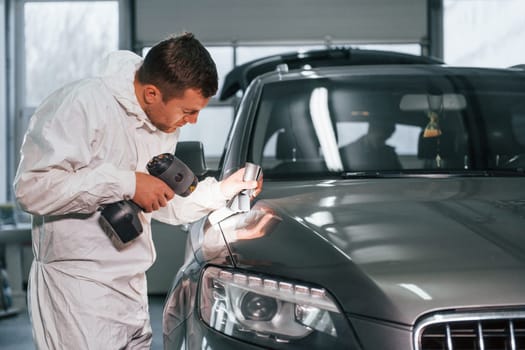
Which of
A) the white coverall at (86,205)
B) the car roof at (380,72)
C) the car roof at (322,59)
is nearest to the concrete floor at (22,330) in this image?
the car roof at (322,59)

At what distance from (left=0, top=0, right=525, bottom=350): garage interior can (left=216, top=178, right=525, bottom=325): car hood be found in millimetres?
9133

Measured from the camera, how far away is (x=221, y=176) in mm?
2748

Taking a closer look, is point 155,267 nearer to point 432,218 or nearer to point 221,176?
point 221,176

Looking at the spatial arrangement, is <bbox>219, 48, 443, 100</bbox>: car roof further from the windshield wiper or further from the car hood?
the car hood

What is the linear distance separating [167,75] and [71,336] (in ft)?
2.05

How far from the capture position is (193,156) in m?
2.67

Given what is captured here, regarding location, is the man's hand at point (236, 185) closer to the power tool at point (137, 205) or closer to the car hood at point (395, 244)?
the car hood at point (395, 244)

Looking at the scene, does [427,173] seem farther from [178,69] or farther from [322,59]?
[322,59]

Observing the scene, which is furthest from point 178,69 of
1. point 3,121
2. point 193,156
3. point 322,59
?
point 3,121

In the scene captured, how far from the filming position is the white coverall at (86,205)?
5.99ft

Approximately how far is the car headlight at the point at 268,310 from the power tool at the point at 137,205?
0.71 ft

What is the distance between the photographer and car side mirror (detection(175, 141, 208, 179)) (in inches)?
105

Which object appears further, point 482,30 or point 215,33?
point 215,33

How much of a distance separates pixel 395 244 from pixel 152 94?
639mm
